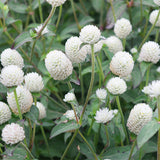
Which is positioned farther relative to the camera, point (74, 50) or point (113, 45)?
point (113, 45)

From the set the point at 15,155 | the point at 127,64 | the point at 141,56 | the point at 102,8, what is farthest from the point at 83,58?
the point at 102,8

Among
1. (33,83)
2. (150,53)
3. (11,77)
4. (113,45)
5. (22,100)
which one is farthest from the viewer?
(113,45)

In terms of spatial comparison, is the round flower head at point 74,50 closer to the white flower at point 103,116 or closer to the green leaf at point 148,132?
the white flower at point 103,116

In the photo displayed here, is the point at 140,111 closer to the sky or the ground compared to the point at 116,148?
closer to the sky

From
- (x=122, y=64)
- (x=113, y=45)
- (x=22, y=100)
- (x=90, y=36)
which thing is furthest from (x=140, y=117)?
(x=113, y=45)

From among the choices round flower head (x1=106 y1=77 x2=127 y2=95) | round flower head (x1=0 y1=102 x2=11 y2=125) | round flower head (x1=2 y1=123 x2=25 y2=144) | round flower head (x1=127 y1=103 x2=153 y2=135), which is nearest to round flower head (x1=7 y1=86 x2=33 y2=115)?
round flower head (x1=0 y1=102 x2=11 y2=125)

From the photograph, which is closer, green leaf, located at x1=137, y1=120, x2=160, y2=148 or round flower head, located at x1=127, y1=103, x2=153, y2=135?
green leaf, located at x1=137, y1=120, x2=160, y2=148

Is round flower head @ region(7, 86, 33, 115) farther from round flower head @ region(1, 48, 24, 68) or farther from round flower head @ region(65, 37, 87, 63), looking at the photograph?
A: round flower head @ region(65, 37, 87, 63)

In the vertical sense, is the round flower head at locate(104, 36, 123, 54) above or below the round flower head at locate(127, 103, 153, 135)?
above

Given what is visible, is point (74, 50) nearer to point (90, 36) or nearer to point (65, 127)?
point (90, 36)

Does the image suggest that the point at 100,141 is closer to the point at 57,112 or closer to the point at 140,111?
the point at 57,112

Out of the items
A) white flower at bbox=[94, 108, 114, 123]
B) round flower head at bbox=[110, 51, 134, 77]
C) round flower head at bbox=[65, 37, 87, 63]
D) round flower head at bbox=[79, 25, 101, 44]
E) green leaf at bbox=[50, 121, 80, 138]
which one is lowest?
white flower at bbox=[94, 108, 114, 123]
